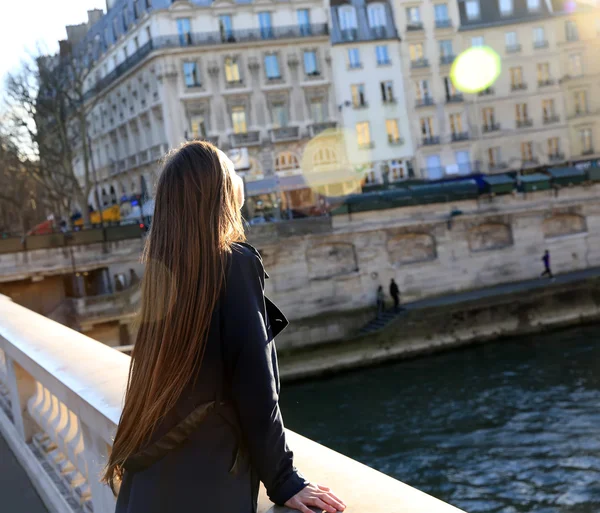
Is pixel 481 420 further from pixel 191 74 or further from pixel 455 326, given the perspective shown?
pixel 191 74

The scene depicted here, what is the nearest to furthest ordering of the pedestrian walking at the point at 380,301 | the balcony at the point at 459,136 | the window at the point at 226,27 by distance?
the pedestrian walking at the point at 380,301 < the window at the point at 226,27 < the balcony at the point at 459,136

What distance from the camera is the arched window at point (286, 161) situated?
32.0m

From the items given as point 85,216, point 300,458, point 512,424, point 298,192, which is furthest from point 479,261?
point 300,458

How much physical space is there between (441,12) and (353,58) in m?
5.25

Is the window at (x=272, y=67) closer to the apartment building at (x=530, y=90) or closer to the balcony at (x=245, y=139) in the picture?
the balcony at (x=245, y=139)

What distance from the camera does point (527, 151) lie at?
3584 cm

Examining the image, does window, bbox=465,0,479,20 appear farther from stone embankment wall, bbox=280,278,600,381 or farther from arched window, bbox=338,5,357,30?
stone embankment wall, bbox=280,278,600,381

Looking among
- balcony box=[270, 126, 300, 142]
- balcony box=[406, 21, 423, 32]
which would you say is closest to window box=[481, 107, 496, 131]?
balcony box=[406, 21, 423, 32]

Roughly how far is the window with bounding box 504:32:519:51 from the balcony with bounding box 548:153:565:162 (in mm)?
5477

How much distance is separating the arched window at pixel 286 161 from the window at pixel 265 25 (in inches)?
198

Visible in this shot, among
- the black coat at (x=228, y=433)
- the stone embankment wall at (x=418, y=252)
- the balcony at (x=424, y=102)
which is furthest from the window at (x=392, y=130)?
the black coat at (x=228, y=433)

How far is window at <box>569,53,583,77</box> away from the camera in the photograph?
36616mm

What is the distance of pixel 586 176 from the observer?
29.2 metres

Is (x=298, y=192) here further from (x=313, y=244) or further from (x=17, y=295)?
(x=17, y=295)
